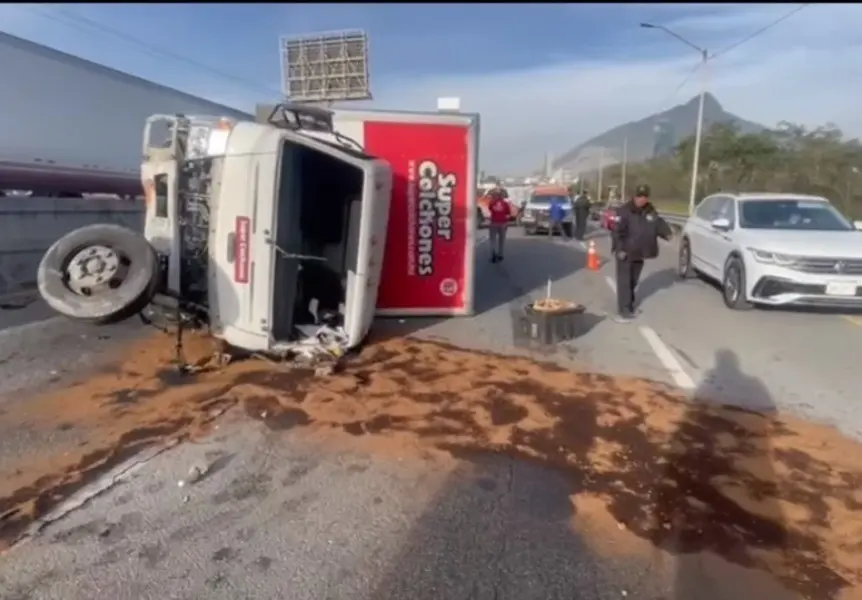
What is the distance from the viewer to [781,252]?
8.59 metres

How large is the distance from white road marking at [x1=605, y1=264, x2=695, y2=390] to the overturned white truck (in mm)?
3026

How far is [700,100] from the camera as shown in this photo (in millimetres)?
28000

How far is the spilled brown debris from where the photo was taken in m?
3.42

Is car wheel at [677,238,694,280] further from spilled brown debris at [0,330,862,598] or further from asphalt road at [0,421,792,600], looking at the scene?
asphalt road at [0,421,792,600]

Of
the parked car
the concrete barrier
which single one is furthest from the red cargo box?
the parked car

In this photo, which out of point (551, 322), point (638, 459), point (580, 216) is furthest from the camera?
point (580, 216)

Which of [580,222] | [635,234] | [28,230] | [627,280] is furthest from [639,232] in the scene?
[580,222]

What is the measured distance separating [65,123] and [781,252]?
14109 millimetres

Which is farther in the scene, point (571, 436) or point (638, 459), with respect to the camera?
point (571, 436)

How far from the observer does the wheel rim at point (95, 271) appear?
5703 millimetres

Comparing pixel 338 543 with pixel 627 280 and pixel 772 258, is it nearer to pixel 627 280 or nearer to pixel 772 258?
pixel 627 280

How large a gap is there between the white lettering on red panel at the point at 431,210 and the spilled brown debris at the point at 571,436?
6.42 ft

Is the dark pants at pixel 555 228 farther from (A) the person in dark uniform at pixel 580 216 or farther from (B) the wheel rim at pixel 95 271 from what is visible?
(B) the wheel rim at pixel 95 271

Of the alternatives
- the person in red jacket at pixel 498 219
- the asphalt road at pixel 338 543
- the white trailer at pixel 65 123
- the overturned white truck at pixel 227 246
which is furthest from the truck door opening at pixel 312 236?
the person in red jacket at pixel 498 219
